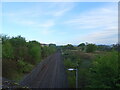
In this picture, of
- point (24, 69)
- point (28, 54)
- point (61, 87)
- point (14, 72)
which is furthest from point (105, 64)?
point (28, 54)

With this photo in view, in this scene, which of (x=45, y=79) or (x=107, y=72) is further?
(x=45, y=79)

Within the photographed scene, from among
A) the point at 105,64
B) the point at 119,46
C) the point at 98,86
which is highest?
the point at 119,46

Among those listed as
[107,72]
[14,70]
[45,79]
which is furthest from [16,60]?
[107,72]

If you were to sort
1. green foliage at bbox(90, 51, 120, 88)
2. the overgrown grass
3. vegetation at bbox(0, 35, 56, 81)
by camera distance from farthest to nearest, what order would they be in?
1. vegetation at bbox(0, 35, 56, 81)
2. the overgrown grass
3. green foliage at bbox(90, 51, 120, 88)

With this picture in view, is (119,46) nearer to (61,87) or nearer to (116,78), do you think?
(116,78)

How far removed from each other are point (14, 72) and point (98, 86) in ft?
55.4

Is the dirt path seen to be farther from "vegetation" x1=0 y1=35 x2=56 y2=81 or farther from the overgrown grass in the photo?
"vegetation" x1=0 y1=35 x2=56 y2=81

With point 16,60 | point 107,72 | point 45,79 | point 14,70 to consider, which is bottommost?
point 45,79

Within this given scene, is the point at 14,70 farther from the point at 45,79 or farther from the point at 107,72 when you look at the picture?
the point at 107,72

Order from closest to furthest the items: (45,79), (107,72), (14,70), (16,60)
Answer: (107,72)
(45,79)
(14,70)
(16,60)

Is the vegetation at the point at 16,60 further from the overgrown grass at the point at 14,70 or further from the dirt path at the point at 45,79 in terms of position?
the dirt path at the point at 45,79

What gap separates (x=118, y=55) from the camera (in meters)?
12.8

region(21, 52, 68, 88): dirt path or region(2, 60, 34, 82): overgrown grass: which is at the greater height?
region(2, 60, 34, 82): overgrown grass

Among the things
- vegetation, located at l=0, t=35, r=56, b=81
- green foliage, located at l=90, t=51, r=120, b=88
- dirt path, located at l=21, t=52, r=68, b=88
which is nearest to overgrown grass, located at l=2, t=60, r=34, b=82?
vegetation, located at l=0, t=35, r=56, b=81
